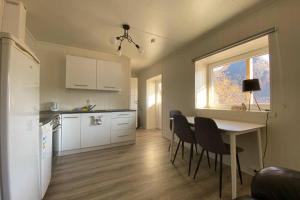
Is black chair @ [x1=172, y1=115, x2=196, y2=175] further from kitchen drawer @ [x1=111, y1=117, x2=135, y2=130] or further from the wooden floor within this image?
kitchen drawer @ [x1=111, y1=117, x2=135, y2=130]

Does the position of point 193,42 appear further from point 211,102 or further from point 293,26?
point 293,26

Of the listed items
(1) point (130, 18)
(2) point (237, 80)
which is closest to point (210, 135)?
(2) point (237, 80)

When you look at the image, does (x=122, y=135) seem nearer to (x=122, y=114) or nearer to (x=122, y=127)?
(x=122, y=127)

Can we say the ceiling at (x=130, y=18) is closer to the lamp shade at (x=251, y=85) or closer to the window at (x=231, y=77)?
the window at (x=231, y=77)

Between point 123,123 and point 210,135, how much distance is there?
2248 millimetres

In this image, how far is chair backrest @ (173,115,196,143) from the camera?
2230mm

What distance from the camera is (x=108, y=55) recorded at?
398 cm

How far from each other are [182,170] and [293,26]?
2.34 meters

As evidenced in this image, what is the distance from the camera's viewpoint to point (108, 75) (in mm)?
3646

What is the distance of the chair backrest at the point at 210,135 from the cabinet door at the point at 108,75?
245 centimetres

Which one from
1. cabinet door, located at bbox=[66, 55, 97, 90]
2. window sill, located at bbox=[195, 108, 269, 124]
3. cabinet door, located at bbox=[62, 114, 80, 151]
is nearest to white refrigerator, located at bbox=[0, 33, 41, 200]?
cabinet door, located at bbox=[62, 114, 80, 151]

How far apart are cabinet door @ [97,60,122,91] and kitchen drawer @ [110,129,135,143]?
1091 mm

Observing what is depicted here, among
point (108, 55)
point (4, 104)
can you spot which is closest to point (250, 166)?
point (4, 104)

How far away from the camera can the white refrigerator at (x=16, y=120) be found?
87 cm
